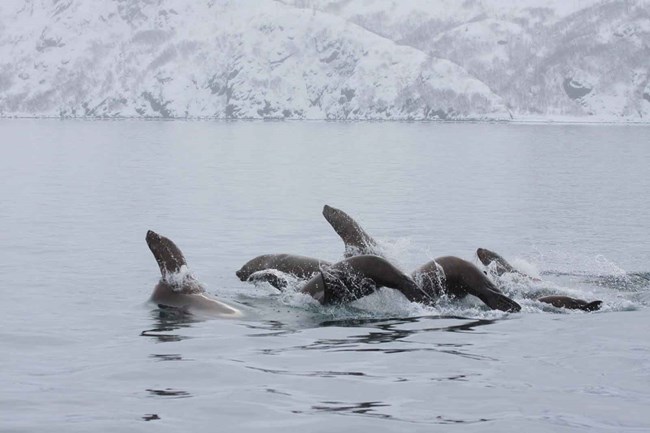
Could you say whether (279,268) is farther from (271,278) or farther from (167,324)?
(167,324)

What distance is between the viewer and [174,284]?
23.4 m

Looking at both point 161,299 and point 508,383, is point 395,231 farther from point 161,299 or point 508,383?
point 508,383

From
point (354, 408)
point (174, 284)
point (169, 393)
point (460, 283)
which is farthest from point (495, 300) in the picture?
point (169, 393)

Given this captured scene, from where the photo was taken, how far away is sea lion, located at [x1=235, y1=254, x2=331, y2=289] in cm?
2573

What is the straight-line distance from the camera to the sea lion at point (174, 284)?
22875 millimetres

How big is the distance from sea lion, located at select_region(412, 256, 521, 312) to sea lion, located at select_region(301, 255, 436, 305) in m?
0.49

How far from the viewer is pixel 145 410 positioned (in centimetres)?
1470

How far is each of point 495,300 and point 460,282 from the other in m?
0.72

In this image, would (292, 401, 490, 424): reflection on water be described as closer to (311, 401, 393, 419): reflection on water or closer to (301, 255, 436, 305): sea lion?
(311, 401, 393, 419): reflection on water

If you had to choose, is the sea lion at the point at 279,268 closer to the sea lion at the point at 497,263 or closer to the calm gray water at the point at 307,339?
the calm gray water at the point at 307,339

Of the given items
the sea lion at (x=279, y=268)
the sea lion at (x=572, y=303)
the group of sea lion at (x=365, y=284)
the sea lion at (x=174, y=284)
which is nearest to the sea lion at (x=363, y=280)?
the group of sea lion at (x=365, y=284)

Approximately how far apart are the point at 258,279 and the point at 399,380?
403 inches

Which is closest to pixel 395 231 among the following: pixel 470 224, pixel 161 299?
pixel 470 224

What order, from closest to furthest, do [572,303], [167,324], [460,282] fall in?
[167,324] < [460,282] < [572,303]
